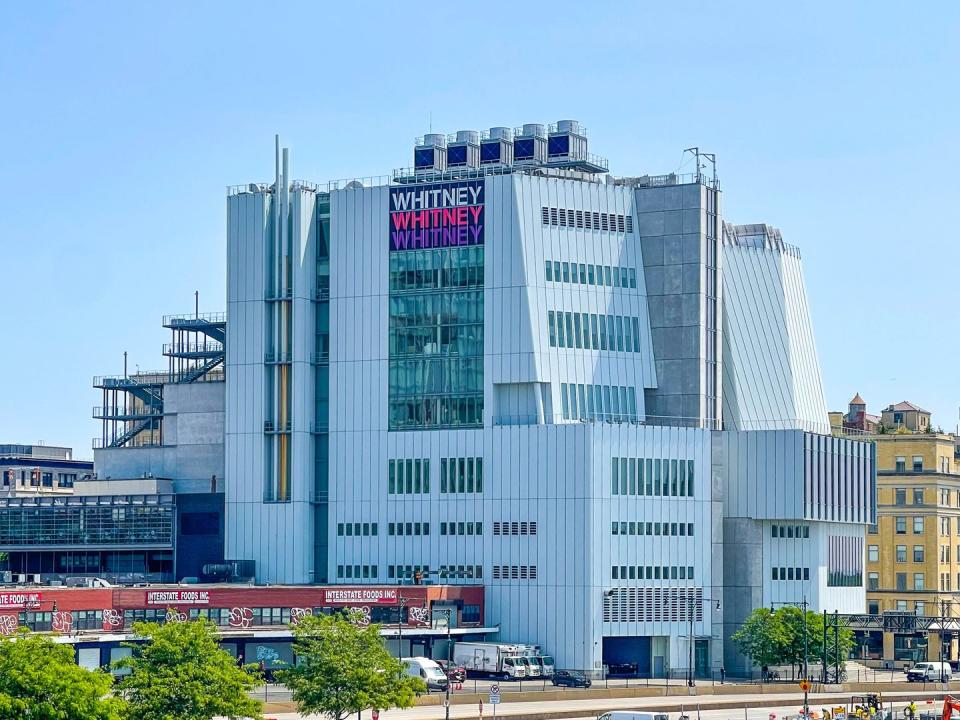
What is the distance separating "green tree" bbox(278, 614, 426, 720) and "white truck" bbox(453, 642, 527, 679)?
35.8 meters

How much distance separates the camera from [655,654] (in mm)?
177250

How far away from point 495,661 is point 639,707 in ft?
88.5

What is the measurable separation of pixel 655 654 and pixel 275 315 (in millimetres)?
46454

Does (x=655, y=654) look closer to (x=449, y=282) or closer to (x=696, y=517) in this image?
(x=696, y=517)

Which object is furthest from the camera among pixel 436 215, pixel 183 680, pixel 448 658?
pixel 436 215

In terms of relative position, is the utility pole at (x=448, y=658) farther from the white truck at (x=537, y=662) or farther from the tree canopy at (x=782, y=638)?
the tree canopy at (x=782, y=638)

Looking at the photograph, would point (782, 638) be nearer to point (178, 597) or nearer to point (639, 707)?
point (639, 707)

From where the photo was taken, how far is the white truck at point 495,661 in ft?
548

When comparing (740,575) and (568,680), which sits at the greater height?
(740,575)

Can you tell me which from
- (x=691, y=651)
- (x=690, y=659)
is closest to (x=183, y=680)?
(x=690, y=659)

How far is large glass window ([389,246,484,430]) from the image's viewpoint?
598 feet

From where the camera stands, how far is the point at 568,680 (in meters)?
165

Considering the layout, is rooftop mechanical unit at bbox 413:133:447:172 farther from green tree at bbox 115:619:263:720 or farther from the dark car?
green tree at bbox 115:619:263:720

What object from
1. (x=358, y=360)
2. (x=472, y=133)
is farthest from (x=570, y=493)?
(x=472, y=133)
